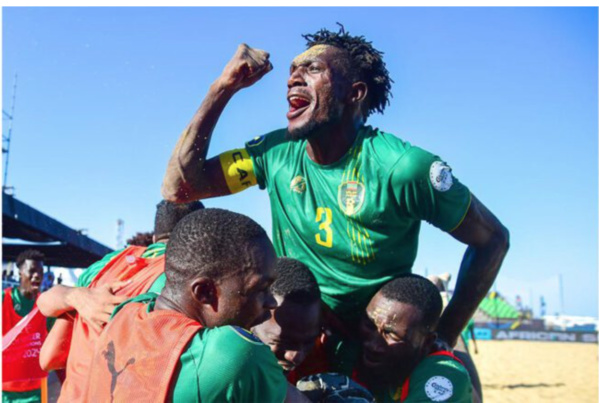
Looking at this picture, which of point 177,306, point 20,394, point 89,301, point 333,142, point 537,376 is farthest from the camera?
point 537,376

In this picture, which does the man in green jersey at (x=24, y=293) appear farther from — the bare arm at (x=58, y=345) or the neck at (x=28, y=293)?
the bare arm at (x=58, y=345)

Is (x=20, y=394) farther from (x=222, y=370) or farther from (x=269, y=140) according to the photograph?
(x=222, y=370)

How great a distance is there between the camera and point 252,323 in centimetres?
229

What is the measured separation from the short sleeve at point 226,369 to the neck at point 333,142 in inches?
59.2

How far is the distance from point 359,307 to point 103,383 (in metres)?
1.55

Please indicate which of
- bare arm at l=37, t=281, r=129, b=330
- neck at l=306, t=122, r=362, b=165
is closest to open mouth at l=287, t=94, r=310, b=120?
neck at l=306, t=122, r=362, b=165

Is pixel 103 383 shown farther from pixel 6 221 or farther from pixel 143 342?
pixel 6 221

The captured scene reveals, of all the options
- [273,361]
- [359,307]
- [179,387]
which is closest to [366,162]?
[359,307]

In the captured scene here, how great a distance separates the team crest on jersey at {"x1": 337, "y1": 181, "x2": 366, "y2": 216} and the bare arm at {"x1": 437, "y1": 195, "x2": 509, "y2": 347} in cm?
52

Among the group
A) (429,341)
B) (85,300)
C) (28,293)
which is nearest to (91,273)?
(85,300)

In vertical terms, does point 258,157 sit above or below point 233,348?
above

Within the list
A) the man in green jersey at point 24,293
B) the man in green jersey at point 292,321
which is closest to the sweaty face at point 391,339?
the man in green jersey at point 292,321

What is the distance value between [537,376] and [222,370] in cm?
1719

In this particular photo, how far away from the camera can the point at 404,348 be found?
10.3ft
